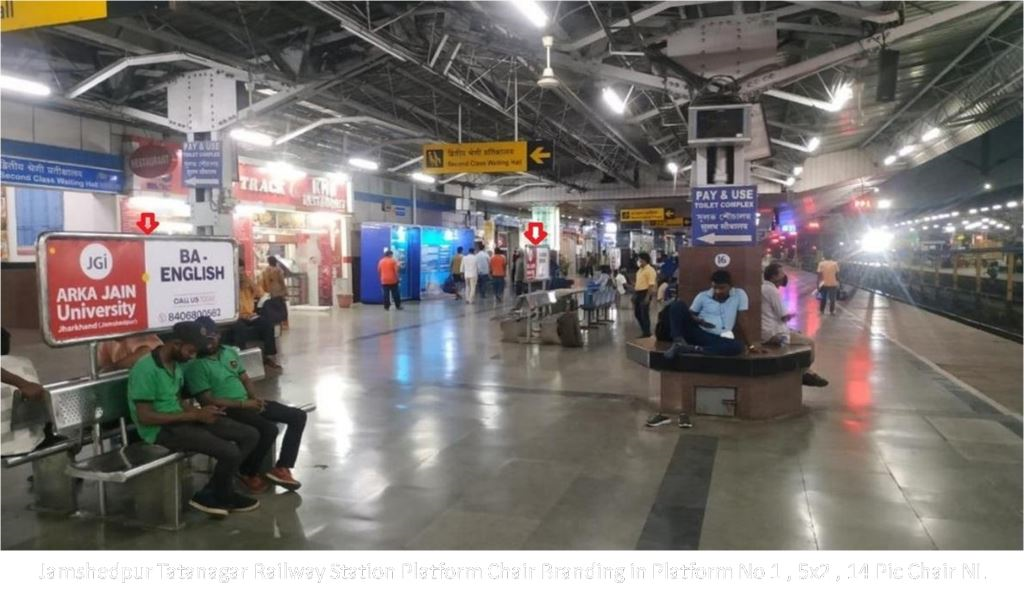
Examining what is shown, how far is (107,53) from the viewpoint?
38.0 ft

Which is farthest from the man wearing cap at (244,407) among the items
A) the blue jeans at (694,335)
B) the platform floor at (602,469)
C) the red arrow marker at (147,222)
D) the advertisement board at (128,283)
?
the red arrow marker at (147,222)

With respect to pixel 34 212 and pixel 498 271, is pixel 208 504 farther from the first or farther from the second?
pixel 498 271

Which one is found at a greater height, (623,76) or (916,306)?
(623,76)

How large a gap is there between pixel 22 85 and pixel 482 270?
13.7 meters

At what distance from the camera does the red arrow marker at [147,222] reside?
13.9m

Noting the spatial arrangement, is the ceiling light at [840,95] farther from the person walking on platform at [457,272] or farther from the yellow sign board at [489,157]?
the person walking on platform at [457,272]

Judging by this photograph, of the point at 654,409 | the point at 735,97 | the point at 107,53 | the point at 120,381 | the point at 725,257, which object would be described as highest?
the point at 107,53

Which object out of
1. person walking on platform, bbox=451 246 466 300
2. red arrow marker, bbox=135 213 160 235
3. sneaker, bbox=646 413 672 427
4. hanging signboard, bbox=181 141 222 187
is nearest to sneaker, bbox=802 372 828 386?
sneaker, bbox=646 413 672 427

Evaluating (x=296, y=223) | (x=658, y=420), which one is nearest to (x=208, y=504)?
(x=658, y=420)

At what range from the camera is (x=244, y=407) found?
4.80m

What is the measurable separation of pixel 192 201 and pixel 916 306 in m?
19.3

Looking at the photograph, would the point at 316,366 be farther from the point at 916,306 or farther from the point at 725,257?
the point at 916,306

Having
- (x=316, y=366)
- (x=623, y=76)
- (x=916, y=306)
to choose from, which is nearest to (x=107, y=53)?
(x=316, y=366)

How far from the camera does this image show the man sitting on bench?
6859 millimetres
